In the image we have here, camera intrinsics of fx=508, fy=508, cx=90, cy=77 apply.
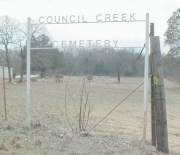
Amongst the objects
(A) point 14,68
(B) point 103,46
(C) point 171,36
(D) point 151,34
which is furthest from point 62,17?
(A) point 14,68

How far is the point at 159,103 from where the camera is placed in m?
10.2

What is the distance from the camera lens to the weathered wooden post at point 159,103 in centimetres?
1023

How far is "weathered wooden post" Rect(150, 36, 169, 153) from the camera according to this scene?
10.2m

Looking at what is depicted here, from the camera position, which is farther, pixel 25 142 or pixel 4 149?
pixel 25 142

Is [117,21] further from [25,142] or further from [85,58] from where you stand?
[25,142]

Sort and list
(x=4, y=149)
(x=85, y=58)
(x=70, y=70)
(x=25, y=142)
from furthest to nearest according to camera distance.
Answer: (x=70, y=70), (x=85, y=58), (x=25, y=142), (x=4, y=149)

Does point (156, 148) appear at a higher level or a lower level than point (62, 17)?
lower

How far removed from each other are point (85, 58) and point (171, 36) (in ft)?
200

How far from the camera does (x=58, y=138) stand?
407 inches

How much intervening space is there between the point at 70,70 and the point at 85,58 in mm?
2237

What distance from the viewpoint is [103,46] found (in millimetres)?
11352

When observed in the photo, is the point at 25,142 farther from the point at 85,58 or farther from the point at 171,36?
the point at 171,36

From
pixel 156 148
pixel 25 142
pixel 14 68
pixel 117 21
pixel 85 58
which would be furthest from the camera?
pixel 14 68

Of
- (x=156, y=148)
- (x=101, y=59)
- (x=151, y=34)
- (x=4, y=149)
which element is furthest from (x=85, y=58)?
(x=4, y=149)
